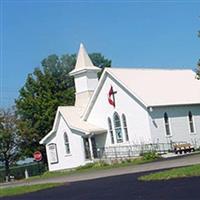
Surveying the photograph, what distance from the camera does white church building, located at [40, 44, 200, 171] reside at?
48.3 metres

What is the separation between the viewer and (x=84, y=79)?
56.2 meters

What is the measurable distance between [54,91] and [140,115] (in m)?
25.1

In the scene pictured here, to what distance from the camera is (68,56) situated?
87.4 metres

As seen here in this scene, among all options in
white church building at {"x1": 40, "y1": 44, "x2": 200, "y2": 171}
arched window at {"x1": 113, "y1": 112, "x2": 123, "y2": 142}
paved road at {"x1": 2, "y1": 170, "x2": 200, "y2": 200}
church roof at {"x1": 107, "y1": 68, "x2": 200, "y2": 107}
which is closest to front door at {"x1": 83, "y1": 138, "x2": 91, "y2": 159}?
white church building at {"x1": 40, "y1": 44, "x2": 200, "y2": 171}

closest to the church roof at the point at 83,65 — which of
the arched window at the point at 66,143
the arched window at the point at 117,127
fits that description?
the arched window at the point at 66,143

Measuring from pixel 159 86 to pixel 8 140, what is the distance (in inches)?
866

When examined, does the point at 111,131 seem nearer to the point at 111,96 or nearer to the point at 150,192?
the point at 111,96

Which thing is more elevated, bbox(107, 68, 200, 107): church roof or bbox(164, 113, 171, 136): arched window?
bbox(107, 68, 200, 107): church roof

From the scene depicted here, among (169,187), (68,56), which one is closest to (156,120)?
(169,187)

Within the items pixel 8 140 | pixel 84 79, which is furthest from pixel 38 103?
pixel 84 79

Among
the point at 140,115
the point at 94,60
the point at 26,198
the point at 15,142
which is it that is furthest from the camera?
the point at 94,60

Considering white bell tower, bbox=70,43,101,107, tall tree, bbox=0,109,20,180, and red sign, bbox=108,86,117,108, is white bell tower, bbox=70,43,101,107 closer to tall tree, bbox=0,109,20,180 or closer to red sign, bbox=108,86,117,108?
red sign, bbox=108,86,117,108

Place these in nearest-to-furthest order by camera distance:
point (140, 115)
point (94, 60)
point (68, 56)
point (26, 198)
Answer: point (26, 198) < point (140, 115) < point (68, 56) < point (94, 60)

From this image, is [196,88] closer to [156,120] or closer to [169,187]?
[156,120]
